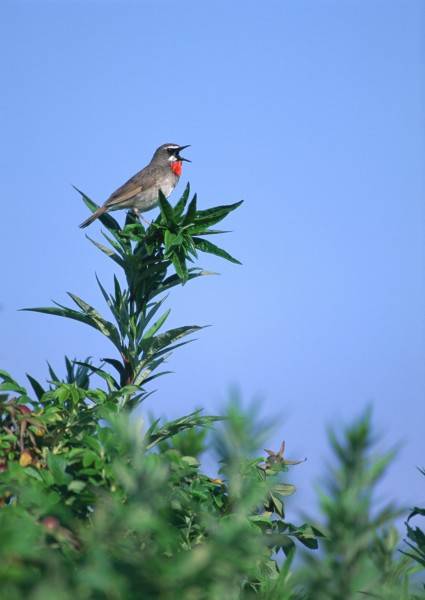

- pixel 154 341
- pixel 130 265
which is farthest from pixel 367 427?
pixel 130 265

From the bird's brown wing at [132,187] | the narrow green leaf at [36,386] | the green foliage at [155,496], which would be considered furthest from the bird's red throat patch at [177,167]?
the narrow green leaf at [36,386]

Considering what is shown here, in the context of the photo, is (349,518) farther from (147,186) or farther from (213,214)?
(147,186)

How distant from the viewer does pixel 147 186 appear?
17547mm

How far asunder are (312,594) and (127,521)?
0.99ft

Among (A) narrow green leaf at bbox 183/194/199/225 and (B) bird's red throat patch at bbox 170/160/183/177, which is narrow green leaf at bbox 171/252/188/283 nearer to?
(A) narrow green leaf at bbox 183/194/199/225

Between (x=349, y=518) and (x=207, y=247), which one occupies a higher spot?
(x=207, y=247)

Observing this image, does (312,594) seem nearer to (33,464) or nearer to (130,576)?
(130,576)

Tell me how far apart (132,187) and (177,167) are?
129 inches

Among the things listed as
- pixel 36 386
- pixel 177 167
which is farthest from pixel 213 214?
pixel 177 167

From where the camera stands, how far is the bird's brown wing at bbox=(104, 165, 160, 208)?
17.0 meters

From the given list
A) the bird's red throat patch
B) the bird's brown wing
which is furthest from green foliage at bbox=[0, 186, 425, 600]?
the bird's red throat patch

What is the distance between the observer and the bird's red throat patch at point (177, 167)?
65.3 ft

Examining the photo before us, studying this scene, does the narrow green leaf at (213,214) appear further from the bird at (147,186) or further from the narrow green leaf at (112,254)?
the bird at (147,186)

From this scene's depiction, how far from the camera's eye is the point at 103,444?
230 cm
